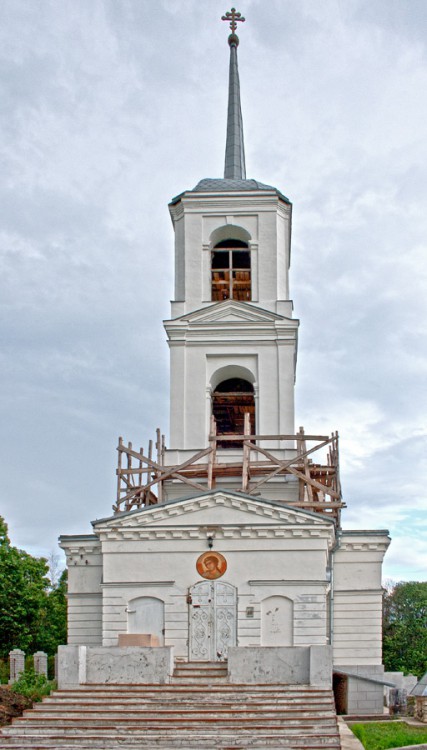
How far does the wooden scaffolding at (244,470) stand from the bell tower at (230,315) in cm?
71

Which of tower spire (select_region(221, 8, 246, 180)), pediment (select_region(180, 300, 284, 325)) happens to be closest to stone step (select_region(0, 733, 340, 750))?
pediment (select_region(180, 300, 284, 325))

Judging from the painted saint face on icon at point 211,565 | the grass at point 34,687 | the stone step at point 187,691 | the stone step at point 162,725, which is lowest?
the grass at point 34,687

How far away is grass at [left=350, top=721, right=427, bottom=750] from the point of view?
60.8 feet

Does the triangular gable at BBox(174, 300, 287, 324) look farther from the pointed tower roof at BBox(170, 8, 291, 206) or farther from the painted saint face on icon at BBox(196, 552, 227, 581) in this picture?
the painted saint face on icon at BBox(196, 552, 227, 581)

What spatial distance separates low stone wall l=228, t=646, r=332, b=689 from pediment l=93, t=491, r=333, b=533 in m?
4.27

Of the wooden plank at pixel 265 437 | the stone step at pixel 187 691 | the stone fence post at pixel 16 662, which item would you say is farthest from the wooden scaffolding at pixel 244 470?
the stone fence post at pixel 16 662

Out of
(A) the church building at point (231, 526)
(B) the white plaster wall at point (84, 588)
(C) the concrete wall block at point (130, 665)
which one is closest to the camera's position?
(C) the concrete wall block at point (130, 665)

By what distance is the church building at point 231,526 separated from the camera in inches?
955

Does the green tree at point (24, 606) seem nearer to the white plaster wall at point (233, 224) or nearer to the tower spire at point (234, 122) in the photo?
the white plaster wall at point (233, 224)

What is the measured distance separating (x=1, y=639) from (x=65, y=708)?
3044 centimetres

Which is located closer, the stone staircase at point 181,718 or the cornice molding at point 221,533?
the stone staircase at point 181,718

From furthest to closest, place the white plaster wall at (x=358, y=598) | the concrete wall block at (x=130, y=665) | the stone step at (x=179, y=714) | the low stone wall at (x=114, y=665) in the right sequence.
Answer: the white plaster wall at (x=358, y=598) < the concrete wall block at (x=130, y=665) < the low stone wall at (x=114, y=665) < the stone step at (x=179, y=714)

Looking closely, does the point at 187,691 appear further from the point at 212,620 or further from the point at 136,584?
the point at 136,584

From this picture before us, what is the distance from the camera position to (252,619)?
2444 cm
